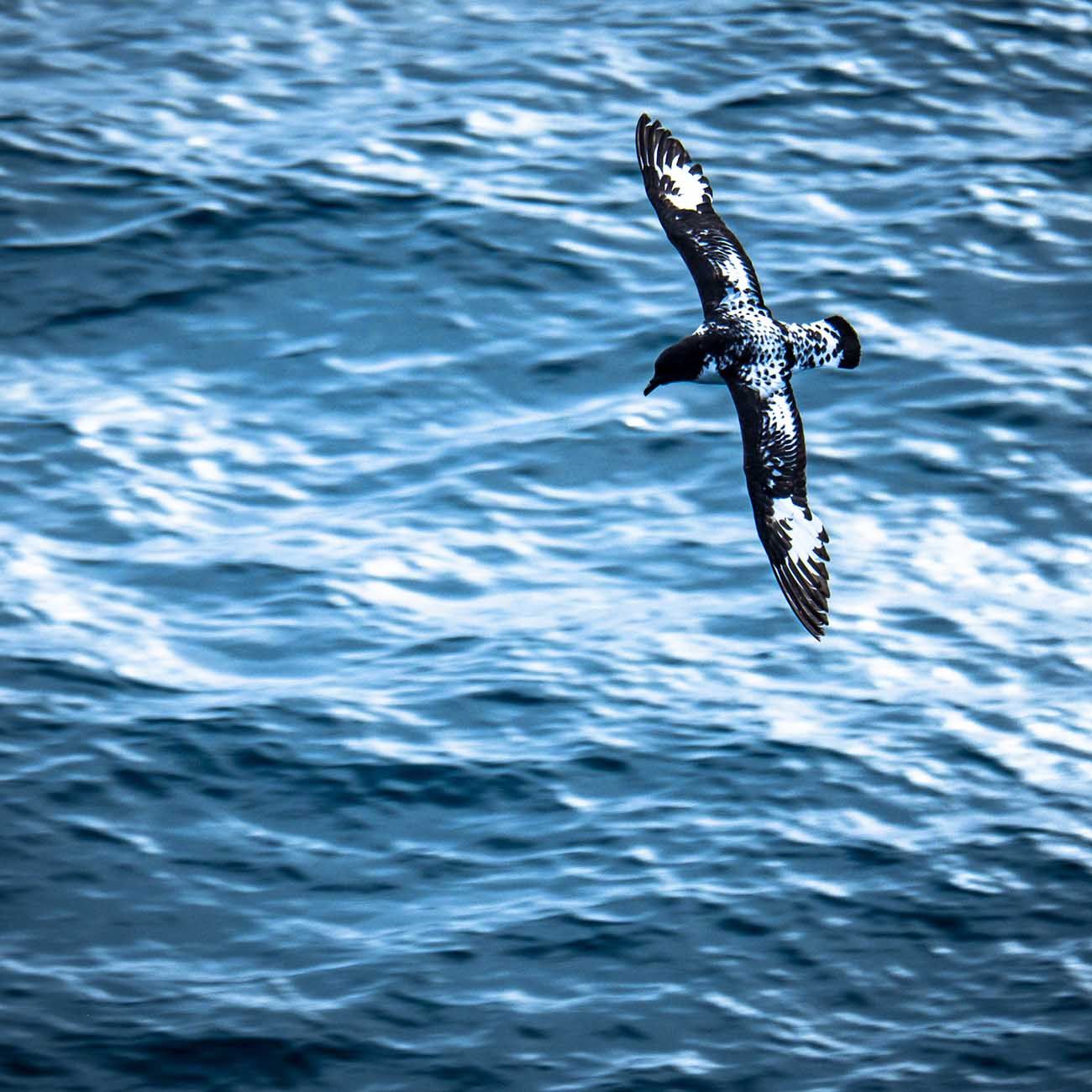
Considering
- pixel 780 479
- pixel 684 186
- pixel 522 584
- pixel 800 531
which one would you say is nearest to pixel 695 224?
pixel 684 186

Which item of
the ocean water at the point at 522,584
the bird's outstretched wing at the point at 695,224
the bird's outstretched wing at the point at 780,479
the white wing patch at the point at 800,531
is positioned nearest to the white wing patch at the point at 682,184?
the bird's outstretched wing at the point at 695,224

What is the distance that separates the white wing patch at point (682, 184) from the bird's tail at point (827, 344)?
1178 mm

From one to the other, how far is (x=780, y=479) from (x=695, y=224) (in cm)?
156

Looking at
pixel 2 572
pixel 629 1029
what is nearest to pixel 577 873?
pixel 629 1029

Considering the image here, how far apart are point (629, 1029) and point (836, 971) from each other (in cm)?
106

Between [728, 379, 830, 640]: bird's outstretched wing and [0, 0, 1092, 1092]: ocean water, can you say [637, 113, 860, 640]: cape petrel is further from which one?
[0, 0, 1092, 1092]: ocean water

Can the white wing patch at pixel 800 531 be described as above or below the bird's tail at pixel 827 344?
below

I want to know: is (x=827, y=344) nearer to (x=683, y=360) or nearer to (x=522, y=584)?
(x=683, y=360)

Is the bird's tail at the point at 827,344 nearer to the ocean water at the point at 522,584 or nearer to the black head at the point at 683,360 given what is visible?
the black head at the point at 683,360

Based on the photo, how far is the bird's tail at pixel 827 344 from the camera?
30.5 ft

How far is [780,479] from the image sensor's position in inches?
363

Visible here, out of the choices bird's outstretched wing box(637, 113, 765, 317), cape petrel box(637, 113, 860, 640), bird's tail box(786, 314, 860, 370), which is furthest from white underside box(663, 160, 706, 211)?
bird's tail box(786, 314, 860, 370)

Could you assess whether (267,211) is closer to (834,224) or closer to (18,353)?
(18,353)

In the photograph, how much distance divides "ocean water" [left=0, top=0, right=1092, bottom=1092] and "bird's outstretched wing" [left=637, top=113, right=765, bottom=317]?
2071mm
